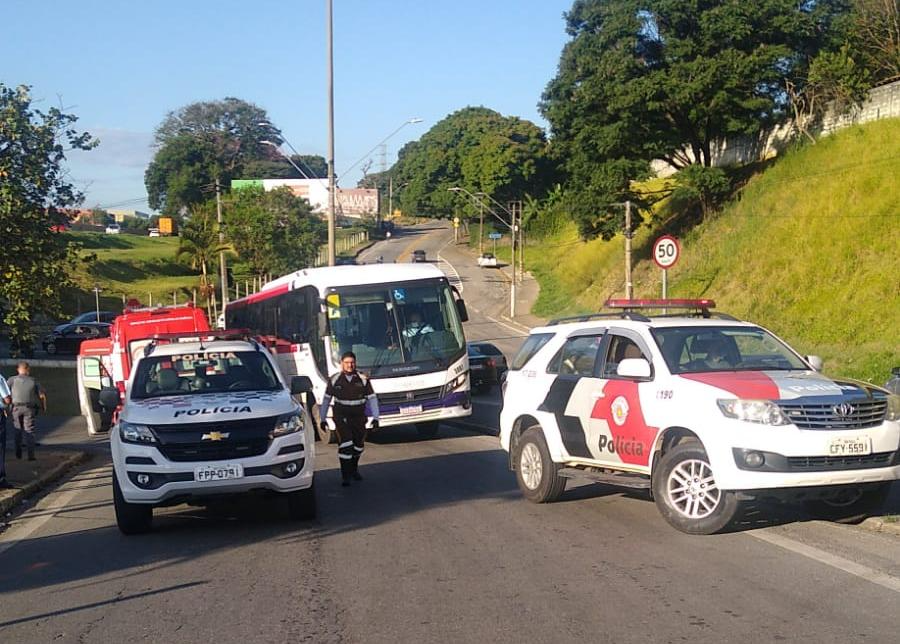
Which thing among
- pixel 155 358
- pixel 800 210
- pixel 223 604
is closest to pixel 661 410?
pixel 223 604

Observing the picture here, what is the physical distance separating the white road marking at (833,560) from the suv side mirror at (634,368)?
1.69 metres

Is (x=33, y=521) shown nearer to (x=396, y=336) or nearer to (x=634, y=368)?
(x=634, y=368)

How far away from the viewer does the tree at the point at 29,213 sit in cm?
1367

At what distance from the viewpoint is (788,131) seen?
46594 mm

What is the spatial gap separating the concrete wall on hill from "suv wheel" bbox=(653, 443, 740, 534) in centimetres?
3449

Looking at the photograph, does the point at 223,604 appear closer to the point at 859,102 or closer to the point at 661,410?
the point at 661,410

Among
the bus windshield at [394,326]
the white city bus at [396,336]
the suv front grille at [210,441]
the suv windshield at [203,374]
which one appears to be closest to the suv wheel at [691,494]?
the suv front grille at [210,441]

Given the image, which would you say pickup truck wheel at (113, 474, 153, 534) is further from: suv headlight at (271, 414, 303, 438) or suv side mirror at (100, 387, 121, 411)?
suv headlight at (271, 414, 303, 438)

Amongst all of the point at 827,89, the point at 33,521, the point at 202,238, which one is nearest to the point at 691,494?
the point at 33,521

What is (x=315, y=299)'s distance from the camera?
1875 centimetres

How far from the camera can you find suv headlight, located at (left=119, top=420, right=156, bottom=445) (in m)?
9.78

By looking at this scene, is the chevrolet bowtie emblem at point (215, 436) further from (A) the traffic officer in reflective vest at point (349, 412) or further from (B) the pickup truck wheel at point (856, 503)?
(B) the pickup truck wheel at point (856, 503)

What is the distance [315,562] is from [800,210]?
3484cm

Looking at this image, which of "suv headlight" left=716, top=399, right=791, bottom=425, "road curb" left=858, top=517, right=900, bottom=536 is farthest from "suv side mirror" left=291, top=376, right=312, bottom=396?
"road curb" left=858, top=517, right=900, bottom=536
